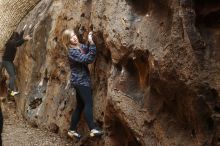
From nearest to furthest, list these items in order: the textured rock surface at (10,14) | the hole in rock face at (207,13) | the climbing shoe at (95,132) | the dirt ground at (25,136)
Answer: the textured rock surface at (10,14)
the hole in rock face at (207,13)
the climbing shoe at (95,132)
the dirt ground at (25,136)

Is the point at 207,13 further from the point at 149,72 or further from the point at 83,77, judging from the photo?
the point at 83,77

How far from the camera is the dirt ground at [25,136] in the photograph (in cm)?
984

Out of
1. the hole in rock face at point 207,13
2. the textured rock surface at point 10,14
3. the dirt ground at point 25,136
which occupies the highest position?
the hole in rock face at point 207,13

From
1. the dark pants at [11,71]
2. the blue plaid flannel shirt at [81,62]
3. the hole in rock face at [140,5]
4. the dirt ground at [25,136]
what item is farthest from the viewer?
the dark pants at [11,71]

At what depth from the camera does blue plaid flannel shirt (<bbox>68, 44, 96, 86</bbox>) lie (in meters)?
7.95

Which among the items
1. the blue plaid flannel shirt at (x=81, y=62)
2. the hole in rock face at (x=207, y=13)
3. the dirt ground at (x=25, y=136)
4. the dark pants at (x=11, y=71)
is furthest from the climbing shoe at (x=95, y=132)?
the dark pants at (x=11, y=71)

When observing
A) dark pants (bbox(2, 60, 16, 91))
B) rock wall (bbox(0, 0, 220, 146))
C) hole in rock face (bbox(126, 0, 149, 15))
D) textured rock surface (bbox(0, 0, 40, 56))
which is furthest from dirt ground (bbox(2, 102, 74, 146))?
textured rock surface (bbox(0, 0, 40, 56))

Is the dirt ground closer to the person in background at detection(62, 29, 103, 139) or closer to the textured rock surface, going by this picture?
the person in background at detection(62, 29, 103, 139)

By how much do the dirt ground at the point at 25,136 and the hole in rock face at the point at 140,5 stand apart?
3.30 metres

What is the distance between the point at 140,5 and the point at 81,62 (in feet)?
4.60

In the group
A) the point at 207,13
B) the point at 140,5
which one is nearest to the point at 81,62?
the point at 140,5

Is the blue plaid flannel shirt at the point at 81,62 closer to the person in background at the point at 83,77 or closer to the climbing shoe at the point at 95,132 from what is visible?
the person in background at the point at 83,77

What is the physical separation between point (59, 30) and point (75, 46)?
2.84m

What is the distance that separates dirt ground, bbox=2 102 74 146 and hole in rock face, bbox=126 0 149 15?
330 cm
